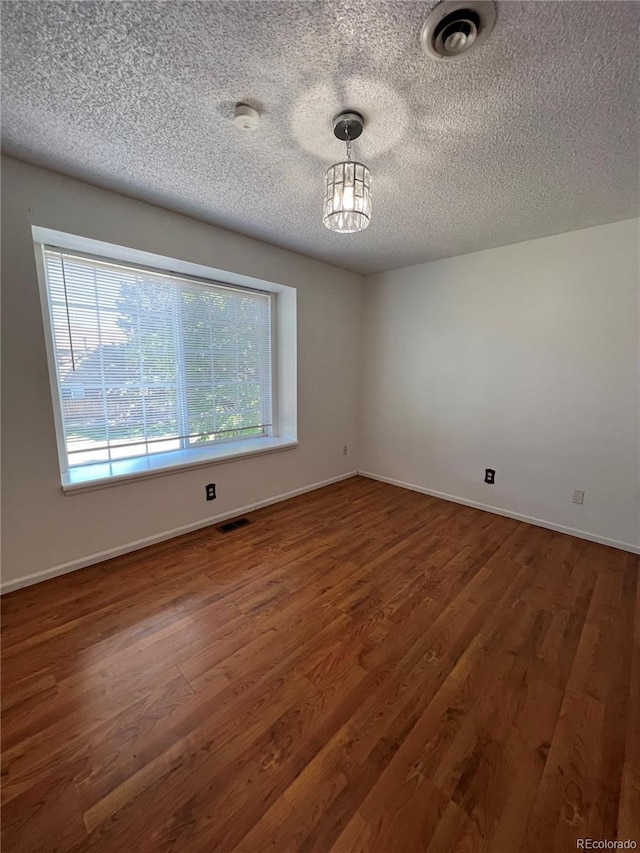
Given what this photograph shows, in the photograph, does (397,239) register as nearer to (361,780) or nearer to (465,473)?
(465,473)

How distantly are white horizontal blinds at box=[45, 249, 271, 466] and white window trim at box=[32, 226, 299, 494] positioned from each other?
2.2 inches

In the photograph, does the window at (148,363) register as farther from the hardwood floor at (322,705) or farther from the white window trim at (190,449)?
the hardwood floor at (322,705)

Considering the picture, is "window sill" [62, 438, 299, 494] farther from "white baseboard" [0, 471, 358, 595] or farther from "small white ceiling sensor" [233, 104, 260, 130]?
"small white ceiling sensor" [233, 104, 260, 130]

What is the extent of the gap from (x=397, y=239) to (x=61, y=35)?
7.59 ft

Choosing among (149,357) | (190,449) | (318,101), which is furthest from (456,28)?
(190,449)

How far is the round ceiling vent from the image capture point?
0.98 m

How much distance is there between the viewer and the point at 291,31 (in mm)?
1068

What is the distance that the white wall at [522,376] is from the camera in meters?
2.50

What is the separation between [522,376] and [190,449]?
3046 mm

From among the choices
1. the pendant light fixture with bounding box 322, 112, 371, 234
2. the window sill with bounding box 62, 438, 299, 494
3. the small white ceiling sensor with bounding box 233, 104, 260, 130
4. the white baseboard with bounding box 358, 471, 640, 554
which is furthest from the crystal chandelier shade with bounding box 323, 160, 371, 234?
the white baseboard with bounding box 358, 471, 640, 554

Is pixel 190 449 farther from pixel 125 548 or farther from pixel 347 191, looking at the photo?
pixel 347 191

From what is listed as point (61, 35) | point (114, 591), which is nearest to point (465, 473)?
point (114, 591)

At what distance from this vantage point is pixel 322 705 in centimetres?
133

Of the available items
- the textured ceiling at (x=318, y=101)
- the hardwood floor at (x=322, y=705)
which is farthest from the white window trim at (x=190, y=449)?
the hardwood floor at (x=322, y=705)
